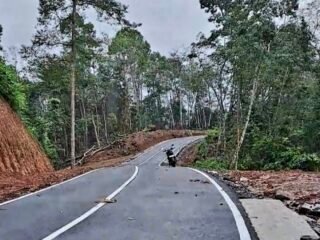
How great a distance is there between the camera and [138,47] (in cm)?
5538

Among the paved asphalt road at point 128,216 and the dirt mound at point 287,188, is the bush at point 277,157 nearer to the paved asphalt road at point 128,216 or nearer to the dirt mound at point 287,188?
the dirt mound at point 287,188

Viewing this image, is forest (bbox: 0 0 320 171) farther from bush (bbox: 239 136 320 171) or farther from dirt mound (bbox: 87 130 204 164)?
dirt mound (bbox: 87 130 204 164)

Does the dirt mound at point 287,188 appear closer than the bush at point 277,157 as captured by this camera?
Yes

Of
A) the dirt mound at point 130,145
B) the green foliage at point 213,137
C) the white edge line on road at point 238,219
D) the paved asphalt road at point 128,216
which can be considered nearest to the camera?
the white edge line on road at point 238,219

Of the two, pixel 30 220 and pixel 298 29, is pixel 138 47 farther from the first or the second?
pixel 30 220

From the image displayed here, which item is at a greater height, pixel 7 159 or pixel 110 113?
pixel 110 113

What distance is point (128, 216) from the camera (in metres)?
7.44

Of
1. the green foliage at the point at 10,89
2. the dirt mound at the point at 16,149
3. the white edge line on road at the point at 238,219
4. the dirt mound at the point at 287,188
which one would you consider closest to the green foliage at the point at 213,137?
the dirt mound at the point at 16,149

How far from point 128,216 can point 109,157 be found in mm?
36737

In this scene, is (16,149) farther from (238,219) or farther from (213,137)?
(213,137)

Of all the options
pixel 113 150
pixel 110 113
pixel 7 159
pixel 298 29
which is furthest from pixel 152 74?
pixel 7 159

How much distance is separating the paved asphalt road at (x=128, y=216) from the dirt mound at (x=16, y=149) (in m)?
6.93

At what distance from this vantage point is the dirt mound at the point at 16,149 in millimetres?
17797

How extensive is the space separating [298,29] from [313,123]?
277 inches
